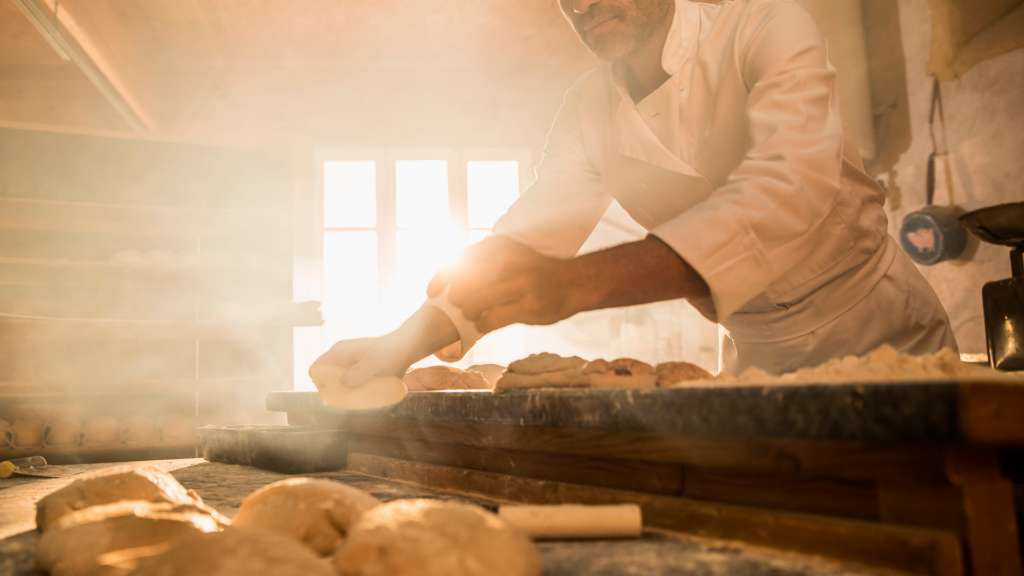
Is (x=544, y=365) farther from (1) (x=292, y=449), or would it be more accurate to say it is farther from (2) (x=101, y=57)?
(2) (x=101, y=57)

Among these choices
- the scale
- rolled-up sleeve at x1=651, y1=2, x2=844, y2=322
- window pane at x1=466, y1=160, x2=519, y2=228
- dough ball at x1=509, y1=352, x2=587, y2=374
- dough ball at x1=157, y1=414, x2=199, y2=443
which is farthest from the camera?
window pane at x1=466, y1=160, x2=519, y2=228

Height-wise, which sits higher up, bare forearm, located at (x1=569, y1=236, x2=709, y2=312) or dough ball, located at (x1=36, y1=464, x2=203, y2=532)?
bare forearm, located at (x1=569, y1=236, x2=709, y2=312)

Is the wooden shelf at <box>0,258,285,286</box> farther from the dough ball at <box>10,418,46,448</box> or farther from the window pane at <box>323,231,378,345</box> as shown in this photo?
the window pane at <box>323,231,378,345</box>

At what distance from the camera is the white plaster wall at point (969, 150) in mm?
2785

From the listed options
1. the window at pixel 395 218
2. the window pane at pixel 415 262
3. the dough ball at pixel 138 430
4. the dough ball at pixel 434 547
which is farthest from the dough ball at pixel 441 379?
the window pane at pixel 415 262

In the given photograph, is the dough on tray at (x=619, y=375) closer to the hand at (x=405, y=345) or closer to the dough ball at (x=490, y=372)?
the hand at (x=405, y=345)

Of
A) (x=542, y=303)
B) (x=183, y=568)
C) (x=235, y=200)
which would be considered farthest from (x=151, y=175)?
(x=183, y=568)

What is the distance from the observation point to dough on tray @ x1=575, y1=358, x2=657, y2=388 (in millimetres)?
1078

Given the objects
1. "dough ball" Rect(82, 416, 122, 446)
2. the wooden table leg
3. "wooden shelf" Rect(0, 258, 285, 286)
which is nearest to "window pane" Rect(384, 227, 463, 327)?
"wooden shelf" Rect(0, 258, 285, 286)

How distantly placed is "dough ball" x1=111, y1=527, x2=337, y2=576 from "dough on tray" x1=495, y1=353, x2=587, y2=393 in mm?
605

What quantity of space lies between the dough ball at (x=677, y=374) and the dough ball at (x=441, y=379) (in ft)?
2.92

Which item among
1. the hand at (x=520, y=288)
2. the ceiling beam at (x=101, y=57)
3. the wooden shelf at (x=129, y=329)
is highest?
the ceiling beam at (x=101, y=57)

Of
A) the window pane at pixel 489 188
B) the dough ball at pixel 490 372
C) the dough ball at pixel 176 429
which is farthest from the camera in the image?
the window pane at pixel 489 188

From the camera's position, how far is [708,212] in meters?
1.04
